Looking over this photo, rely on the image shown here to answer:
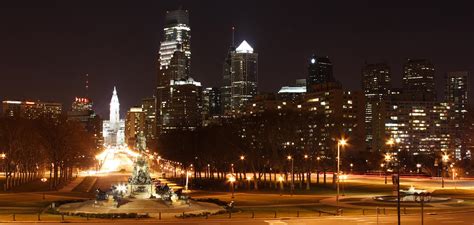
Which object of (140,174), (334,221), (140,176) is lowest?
(334,221)

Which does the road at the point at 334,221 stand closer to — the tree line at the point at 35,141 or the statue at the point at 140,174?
the statue at the point at 140,174

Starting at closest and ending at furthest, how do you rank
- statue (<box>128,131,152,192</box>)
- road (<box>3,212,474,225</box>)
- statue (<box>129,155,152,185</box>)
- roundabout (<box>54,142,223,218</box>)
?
road (<box>3,212,474,225</box>) < roundabout (<box>54,142,223,218</box>) < statue (<box>128,131,152,192</box>) < statue (<box>129,155,152,185</box>)

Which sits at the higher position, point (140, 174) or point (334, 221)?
point (140, 174)

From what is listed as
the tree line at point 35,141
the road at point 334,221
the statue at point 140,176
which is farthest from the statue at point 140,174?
the tree line at point 35,141

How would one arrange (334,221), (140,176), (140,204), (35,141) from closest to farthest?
(334,221) → (140,204) → (140,176) → (35,141)

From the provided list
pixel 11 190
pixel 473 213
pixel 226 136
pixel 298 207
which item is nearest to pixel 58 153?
pixel 11 190

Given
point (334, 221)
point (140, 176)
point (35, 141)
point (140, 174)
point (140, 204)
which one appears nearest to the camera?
point (334, 221)

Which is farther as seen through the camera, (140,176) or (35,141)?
(35,141)

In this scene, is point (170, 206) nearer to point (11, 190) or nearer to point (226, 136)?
point (11, 190)

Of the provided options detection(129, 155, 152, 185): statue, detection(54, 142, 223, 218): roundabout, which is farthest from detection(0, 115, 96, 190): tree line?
detection(54, 142, 223, 218): roundabout

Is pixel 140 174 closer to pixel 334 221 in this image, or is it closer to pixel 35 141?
pixel 334 221

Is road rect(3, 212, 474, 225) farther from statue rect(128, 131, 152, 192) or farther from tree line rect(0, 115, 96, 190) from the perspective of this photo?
tree line rect(0, 115, 96, 190)

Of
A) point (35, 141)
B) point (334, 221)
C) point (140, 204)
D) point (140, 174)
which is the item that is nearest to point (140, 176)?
point (140, 174)

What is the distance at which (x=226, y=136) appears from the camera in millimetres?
130000
